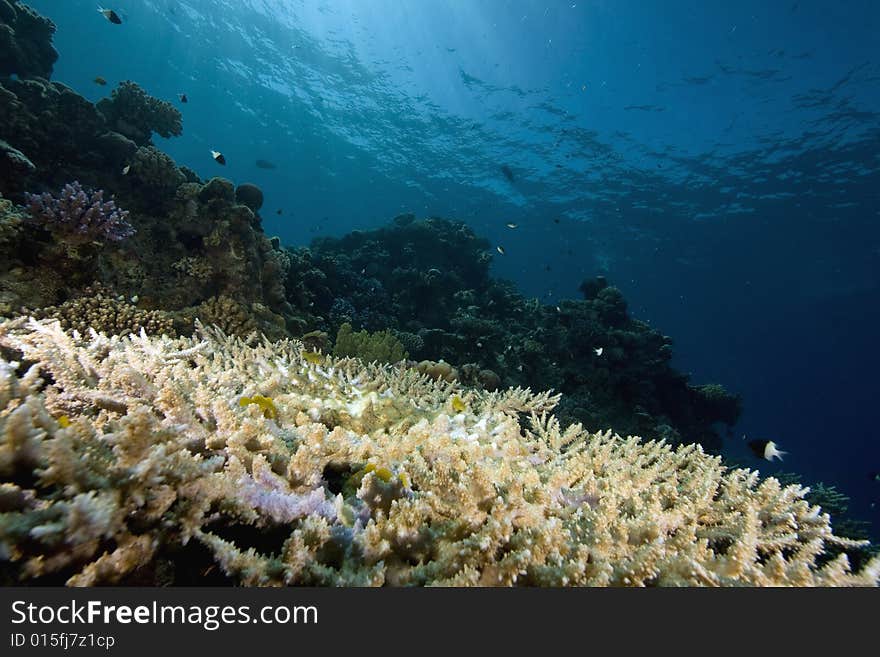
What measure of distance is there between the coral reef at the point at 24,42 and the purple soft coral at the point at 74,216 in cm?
724

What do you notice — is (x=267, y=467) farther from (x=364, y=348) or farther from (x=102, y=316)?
(x=364, y=348)

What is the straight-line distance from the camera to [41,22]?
9.92 meters

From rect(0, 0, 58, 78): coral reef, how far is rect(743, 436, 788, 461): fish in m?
16.5

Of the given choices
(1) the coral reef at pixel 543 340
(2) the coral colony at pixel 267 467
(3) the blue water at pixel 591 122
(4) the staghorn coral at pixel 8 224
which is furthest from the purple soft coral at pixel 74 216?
(3) the blue water at pixel 591 122

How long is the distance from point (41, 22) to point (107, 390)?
13647 millimetres

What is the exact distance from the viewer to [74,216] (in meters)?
5.39

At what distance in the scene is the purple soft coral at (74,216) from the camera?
5285mm

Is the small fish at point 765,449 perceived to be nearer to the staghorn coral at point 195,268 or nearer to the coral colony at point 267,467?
the coral colony at point 267,467

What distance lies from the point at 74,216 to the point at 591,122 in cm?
3159

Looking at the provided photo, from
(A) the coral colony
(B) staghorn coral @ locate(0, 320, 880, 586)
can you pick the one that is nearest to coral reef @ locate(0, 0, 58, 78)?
(A) the coral colony

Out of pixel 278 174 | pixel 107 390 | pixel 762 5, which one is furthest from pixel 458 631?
pixel 278 174

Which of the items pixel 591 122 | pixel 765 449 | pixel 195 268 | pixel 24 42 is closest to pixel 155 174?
pixel 195 268

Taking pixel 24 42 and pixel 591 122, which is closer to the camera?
pixel 24 42

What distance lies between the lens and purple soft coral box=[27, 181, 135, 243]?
17.3 ft
